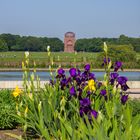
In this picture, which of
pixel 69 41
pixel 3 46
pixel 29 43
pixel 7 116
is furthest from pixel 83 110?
pixel 29 43

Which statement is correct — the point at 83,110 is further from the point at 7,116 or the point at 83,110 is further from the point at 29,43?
the point at 29,43

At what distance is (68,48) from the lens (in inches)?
3787

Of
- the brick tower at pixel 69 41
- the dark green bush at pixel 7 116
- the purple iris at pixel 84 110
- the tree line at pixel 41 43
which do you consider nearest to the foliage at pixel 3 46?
the tree line at pixel 41 43

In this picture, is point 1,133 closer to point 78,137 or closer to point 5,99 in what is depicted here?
point 5,99

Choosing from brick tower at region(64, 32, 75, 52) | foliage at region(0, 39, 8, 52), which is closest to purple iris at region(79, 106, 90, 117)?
brick tower at region(64, 32, 75, 52)

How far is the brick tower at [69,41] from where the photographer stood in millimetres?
93981

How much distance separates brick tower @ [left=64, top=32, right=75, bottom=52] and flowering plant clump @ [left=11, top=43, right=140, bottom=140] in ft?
284

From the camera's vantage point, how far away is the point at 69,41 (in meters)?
95.1

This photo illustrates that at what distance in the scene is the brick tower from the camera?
9398 centimetres

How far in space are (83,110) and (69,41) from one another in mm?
90250

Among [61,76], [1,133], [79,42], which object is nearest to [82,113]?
[61,76]

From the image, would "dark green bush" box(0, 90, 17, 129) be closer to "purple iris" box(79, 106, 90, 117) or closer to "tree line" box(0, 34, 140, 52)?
"purple iris" box(79, 106, 90, 117)

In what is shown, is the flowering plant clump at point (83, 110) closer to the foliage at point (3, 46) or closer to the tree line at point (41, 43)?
the tree line at point (41, 43)

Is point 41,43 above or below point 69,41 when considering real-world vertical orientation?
below
